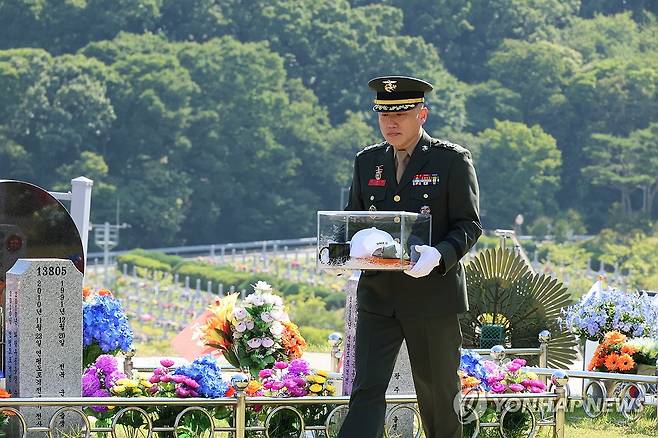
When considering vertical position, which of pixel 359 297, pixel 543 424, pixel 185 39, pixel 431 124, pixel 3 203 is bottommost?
pixel 543 424

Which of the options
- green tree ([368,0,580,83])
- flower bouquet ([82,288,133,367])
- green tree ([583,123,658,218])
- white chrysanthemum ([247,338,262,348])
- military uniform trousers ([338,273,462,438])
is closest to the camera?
military uniform trousers ([338,273,462,438])

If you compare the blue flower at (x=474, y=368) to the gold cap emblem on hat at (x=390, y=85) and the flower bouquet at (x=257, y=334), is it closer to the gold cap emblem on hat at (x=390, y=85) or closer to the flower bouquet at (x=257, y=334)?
the flower bouquet at (x=257, y=334)

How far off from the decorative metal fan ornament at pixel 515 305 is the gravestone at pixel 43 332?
3534 mm

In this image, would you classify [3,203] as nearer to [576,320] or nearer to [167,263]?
[576,320]

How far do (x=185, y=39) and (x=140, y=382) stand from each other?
6930cm

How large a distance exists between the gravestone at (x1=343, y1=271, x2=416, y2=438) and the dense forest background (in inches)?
2158

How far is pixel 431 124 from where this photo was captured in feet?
236

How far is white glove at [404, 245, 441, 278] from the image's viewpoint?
6.34 m

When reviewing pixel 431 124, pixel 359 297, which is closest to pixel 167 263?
pixel 431 124

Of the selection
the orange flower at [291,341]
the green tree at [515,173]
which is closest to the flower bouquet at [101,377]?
the orange flower at [291,341]

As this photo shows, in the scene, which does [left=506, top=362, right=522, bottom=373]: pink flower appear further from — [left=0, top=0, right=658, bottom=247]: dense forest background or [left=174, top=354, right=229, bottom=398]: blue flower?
[left=0, top=0, right=658, bottom=247]: dense forest background

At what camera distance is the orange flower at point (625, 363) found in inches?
402

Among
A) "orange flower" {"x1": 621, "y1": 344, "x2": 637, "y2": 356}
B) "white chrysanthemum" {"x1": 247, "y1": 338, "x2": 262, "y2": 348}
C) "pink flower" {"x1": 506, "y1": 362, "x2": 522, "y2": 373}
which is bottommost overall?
"pink flower" {"x1": 506, "y1": 362, "x2": 522, "y2": 373}

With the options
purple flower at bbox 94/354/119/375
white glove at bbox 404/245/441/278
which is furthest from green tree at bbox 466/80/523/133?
white glove at bbox 404/245/441/278
